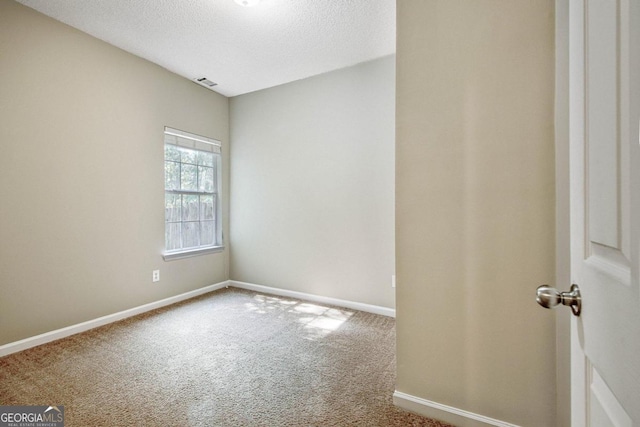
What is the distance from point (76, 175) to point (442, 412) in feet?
10.7

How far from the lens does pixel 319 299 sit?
3588 mm

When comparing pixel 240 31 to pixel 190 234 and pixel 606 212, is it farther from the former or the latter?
pixel 606 212

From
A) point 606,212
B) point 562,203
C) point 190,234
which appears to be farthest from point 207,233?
point 606,212

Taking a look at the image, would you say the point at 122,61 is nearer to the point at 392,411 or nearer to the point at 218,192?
the point at 218,192

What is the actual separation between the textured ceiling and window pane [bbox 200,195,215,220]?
4.97ft

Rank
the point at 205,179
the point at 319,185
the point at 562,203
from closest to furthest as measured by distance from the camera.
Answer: the point at 562,203, the point at 319,185, the point at 205,179

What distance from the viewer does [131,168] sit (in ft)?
10.3

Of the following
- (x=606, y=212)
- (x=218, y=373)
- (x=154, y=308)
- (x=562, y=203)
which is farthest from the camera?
(x=154, y=308)

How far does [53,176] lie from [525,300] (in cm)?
342

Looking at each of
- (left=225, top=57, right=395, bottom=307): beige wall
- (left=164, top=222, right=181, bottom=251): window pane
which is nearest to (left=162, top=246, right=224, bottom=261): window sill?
(left=164, top=222, right=181, bottom=251): window pane

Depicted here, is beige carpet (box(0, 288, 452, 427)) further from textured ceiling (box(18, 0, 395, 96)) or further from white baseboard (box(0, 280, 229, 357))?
textured ceiling (box(18, 0, 395, 96))

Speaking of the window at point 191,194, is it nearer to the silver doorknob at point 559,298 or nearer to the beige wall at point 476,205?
the beige wall at point 476,205

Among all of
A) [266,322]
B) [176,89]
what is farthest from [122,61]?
[266,322]

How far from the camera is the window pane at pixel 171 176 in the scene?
354cm
